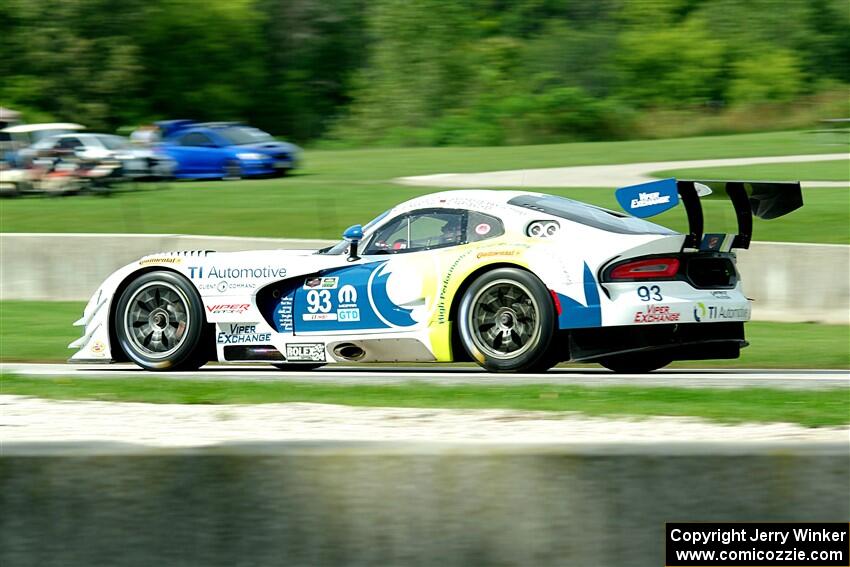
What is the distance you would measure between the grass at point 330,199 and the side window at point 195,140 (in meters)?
1.53

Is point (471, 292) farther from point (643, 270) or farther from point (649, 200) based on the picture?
point (649, 200)

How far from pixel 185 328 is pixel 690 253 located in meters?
3.80

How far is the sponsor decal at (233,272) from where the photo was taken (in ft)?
32.0

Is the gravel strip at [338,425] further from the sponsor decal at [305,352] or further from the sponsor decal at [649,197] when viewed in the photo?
the sponsor decal at [649,197]

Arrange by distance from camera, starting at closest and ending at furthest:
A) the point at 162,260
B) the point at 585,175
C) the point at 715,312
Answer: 1. the point at 715,312
2. the point at 162,260
3. the point at 585,175

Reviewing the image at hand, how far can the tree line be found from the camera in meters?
46.7

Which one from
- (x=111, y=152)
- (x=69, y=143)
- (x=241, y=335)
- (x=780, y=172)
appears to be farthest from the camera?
(x=69, y=143)

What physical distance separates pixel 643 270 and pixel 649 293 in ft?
0.54

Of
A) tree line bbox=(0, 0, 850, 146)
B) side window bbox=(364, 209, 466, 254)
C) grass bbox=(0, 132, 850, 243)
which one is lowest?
side window bbox=(364, 209, 466, 254)

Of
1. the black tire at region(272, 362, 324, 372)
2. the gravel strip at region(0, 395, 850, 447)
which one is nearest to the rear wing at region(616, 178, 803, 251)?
the gravel strip at region(0, 395, 850, 447)

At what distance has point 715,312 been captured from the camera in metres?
8.96

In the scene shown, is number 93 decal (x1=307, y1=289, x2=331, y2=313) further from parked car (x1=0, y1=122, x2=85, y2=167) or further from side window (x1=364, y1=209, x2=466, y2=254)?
parked car (x1=0, y1=122, x2=85, y2=167)

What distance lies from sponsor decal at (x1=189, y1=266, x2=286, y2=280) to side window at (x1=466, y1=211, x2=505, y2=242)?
4.68 feet

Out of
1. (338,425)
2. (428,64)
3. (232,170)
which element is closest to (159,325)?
(338,425)
